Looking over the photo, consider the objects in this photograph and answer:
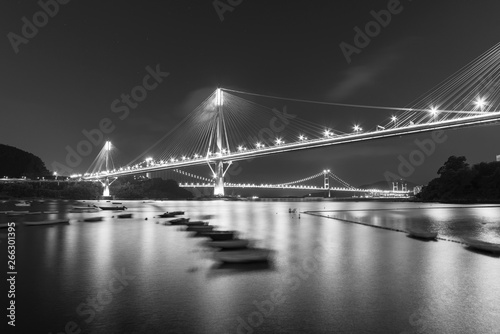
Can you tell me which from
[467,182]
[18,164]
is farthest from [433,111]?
[18,164]

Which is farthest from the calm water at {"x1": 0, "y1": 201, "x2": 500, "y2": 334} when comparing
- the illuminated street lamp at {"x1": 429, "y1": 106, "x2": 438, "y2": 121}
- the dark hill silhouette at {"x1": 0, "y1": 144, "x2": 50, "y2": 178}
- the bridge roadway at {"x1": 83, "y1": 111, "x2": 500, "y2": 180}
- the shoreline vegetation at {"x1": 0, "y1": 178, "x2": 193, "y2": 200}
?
the dark hill silhouette at {"x1": 0, "y1": 144, "x2": 50, "y2": 178}

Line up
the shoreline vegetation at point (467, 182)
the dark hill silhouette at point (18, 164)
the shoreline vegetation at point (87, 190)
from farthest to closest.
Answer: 1. the dark hill silhouette at point (18, 164)
2. the shoreline vegetation at point (87, 190)
3. the shoreline vegetation at point (467, 182)

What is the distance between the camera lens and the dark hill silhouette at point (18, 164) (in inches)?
4205

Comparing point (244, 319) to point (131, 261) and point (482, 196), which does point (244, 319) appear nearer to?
point (131, 261)

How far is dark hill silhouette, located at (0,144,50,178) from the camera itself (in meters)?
107

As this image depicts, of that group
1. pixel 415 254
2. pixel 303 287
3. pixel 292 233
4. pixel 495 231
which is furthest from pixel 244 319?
pixel 495 231

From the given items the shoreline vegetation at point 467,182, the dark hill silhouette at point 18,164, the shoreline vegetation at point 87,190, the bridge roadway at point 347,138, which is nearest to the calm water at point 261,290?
the bridge roadway at point 347,138

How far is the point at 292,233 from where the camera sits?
22.9 metres

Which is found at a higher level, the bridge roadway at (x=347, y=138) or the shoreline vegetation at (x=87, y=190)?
the bridge roadway at (x=347, y=138)

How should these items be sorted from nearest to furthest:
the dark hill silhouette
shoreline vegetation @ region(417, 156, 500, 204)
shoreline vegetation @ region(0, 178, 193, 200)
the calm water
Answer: the calm water < shoreline vegetation @ region(417, 156, 500, 204) < shoreline vegetation @ region(0, 178, 193, 200) < the dark hill silhouette

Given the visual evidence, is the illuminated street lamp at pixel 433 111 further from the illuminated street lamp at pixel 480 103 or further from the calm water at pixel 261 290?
the calm water at pixel 261 290

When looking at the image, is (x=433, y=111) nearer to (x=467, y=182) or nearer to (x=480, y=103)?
(x=480, y=103)

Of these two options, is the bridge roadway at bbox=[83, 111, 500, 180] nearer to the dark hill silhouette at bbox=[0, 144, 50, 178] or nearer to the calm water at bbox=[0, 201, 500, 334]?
the calm water at bbox=[0, 201, 500, 334]

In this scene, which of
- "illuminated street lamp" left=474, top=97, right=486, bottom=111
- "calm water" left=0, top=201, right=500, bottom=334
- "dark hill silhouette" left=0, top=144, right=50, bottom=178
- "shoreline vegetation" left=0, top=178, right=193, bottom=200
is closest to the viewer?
"calm water" left=0, top=201, right=500, bottom=334
